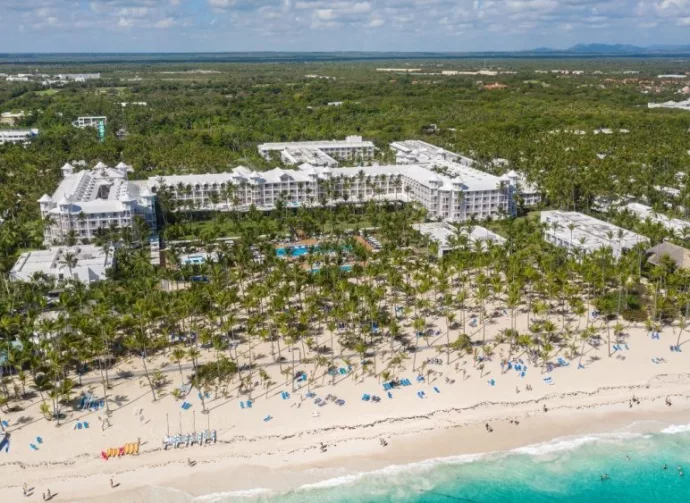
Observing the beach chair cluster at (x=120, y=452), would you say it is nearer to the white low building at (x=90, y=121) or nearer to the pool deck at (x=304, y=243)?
the pool deck at (x=304, y=243)

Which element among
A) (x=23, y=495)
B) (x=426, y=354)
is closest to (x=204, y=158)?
(x=426, y=354)

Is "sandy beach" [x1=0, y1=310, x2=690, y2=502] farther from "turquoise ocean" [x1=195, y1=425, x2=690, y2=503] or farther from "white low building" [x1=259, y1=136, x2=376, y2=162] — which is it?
"white low building" [x1=259, y1=136, x2=376, y2=162]

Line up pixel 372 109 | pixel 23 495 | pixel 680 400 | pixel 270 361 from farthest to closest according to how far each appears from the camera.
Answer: pixel 372 109 → pixel 270 361 → pixel 680 400 → pixel 23 495

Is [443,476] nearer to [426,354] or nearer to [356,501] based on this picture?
[356,501]

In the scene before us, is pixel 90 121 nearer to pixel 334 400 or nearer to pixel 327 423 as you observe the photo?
pixel 334 400

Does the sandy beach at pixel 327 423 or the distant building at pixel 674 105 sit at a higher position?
the distant building at pixel 674 105

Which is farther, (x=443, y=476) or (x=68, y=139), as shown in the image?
(x=68, y=139)

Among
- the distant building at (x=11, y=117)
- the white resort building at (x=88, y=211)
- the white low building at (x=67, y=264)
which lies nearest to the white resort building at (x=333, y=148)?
the white resort building at (x=88, y=211)

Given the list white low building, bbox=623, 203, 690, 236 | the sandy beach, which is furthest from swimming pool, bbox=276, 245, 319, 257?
white low building, bbox=623, 203, 690, 236

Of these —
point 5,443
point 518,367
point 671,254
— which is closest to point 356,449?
point 518,367
